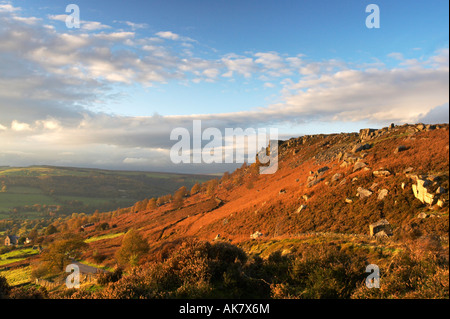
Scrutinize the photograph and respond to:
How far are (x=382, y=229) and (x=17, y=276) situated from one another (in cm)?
7162

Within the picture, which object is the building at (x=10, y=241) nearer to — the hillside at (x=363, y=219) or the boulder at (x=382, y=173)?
the hillside at (x=363, y=219)

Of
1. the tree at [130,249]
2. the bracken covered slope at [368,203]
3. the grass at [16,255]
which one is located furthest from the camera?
the grass at [16,255]

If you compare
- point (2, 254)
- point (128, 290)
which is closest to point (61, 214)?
point (2, 254)

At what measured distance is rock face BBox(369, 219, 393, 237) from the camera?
14781 mm

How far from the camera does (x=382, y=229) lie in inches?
611

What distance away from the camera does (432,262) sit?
304 inches

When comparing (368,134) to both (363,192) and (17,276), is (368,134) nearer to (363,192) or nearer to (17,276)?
(363,192)

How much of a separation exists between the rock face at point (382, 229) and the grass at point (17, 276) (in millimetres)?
59353

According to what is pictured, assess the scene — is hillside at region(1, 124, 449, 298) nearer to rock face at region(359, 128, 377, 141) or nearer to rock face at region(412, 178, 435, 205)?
rock face at region(412, 178, 435, 205)

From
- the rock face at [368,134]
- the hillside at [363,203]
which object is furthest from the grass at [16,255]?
the rock face at [368,134]

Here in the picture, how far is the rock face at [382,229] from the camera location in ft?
48.5

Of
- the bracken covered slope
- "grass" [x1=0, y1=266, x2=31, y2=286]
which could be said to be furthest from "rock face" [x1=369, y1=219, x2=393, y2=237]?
"grass" [x1=0, y1=266, x2=31, y2=286]
